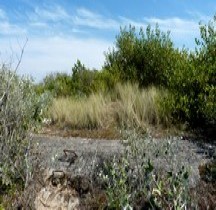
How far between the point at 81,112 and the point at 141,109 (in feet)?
5.20

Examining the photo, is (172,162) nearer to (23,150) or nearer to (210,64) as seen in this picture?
(23,150)

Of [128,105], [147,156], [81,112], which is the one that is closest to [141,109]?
[128,105]

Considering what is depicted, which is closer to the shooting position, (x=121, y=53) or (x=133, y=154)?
(x=133, y=154)

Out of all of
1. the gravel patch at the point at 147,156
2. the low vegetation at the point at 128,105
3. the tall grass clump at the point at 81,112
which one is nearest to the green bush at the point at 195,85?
the low vegetation at the point at 128,105

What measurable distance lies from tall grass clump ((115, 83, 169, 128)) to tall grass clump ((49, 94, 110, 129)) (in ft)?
1.54

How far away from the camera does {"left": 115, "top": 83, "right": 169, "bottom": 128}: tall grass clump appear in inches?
513

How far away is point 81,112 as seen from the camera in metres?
14.2

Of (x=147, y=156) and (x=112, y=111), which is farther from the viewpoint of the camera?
Result: (x=112, y=111)

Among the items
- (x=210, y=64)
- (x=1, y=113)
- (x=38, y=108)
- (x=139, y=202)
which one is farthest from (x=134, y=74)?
(x=139, y=202)

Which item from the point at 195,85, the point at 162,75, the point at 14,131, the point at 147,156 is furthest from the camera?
the point at 162,75

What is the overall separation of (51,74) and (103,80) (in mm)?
5463

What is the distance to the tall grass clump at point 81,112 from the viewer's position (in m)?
13.8

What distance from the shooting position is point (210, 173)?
584 cm

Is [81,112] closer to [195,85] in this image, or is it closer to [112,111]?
[112,111]
